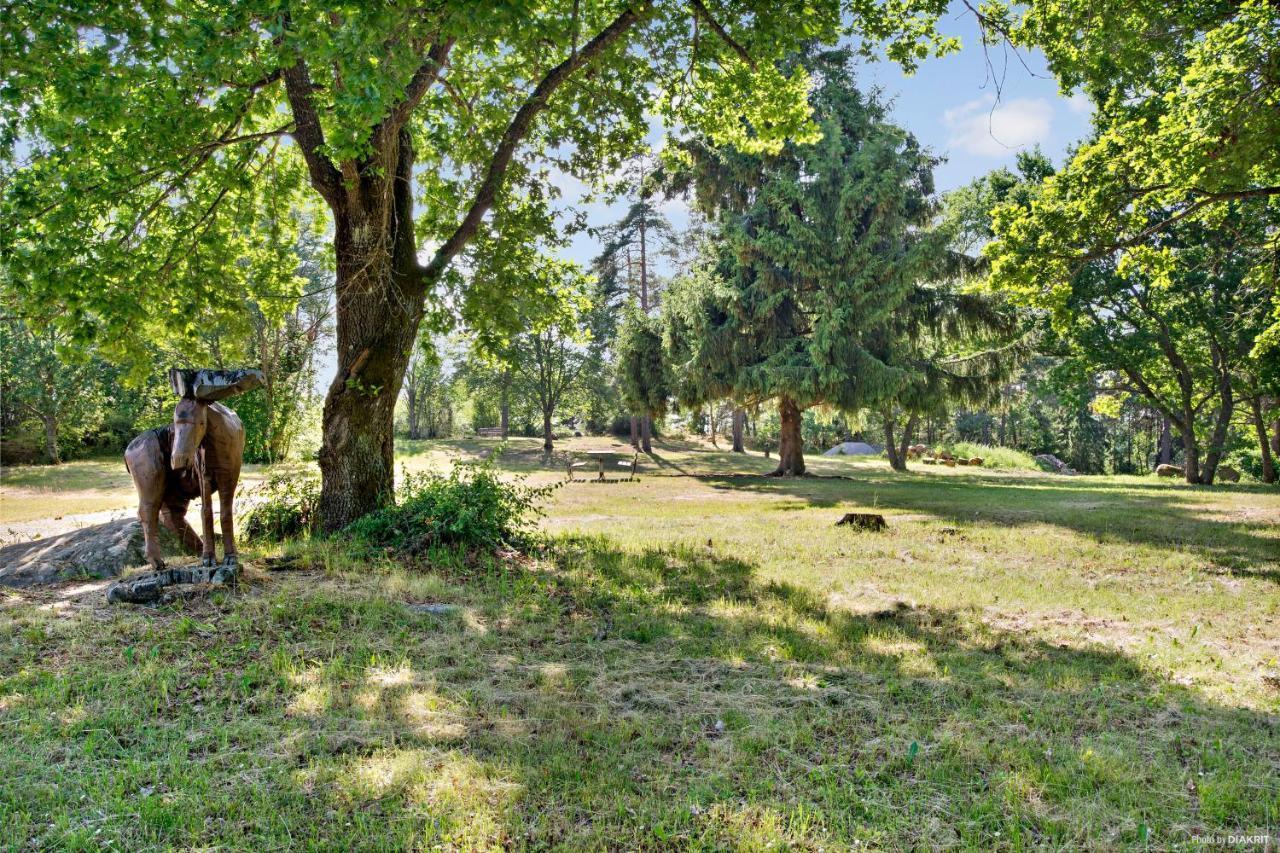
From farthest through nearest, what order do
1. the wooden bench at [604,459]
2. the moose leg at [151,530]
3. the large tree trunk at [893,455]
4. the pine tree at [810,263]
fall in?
the large tree trunk at [893,455] → the wooden bench at [604,459] → the pine tree at [810,263] → the moose leg at [151,530]

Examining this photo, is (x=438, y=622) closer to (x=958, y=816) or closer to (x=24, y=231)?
(x=958, y=816)

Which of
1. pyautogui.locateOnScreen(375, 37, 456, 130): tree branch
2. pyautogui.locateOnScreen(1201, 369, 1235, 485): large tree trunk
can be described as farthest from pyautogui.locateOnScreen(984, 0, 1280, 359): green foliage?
pyautogui.locateOnScreen(1201, 369, 1235, 485): large tree trunk

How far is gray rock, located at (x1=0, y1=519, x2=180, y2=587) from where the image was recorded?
6164mm

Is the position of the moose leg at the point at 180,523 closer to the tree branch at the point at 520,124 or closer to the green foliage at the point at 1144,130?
the tree branch at the point at 520,124

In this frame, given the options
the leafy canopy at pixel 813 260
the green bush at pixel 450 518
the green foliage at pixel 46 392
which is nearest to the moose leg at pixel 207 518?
the green bush at pixel 450 518

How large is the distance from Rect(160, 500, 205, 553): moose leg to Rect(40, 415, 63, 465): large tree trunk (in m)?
26.4

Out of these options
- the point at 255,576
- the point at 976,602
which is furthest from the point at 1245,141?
the point at 255,576

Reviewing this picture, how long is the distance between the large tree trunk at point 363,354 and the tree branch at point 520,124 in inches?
26.6

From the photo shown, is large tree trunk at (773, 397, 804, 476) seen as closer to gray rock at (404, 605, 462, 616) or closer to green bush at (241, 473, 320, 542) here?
green bush at (241, 473, 320, 542)

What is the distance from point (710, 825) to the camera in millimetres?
2598

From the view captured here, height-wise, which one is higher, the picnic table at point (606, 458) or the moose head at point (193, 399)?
the moose head at point (193, 399)

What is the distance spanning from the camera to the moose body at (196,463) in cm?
520

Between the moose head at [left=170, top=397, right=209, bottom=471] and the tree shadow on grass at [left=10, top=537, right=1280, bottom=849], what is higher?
the moose head at [left=170, top=397, right=209, bottom=471]

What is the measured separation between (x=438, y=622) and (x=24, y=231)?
641 centimetres
